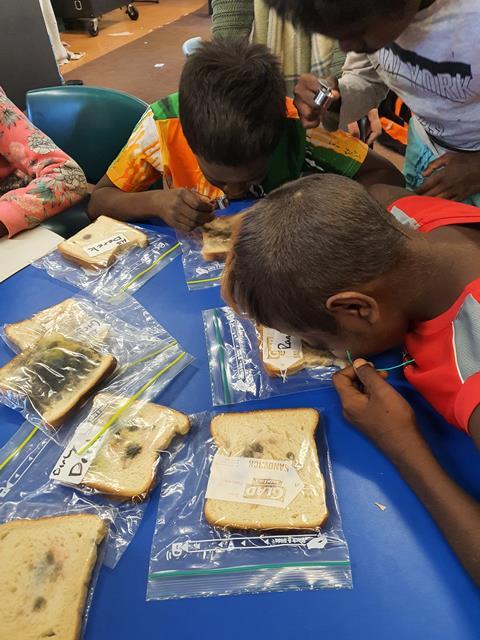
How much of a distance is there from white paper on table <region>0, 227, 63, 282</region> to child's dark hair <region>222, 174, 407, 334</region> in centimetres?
68

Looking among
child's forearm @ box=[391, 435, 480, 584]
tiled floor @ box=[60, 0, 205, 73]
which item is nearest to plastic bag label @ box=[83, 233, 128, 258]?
child's forearm @ box=[391, 435, 480, 584]

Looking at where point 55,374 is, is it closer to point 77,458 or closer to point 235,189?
point 77,458

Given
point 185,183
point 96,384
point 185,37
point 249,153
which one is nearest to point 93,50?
point 185,37

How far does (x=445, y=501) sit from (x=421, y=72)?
857 millimetres

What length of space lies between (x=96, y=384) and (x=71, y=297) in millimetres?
299

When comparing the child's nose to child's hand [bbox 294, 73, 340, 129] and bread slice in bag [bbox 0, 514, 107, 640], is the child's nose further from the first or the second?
bread slice in bag [bbox 0, 514, 107, 640]

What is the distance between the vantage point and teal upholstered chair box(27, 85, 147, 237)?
1.58 m

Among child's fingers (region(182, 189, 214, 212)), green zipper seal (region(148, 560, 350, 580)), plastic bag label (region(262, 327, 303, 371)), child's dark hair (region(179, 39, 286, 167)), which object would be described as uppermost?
child's dark hair (region(179, 39, 286, 167))

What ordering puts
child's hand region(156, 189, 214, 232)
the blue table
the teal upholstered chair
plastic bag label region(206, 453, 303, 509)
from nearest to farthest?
the blue table
plastic bag label region(206, 453, 303, 509)
child's hand region(156, 189, 214, 232)
the teal upholstered chair

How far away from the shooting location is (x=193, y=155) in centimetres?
130

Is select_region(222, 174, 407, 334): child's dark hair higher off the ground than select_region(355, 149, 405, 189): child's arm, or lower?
higher

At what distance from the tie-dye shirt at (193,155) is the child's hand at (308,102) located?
42 mm

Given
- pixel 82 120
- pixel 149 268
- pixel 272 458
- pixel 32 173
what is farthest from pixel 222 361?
pixel 82 120

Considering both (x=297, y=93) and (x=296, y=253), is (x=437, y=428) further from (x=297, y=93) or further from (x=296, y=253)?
(x=297, y=93)
